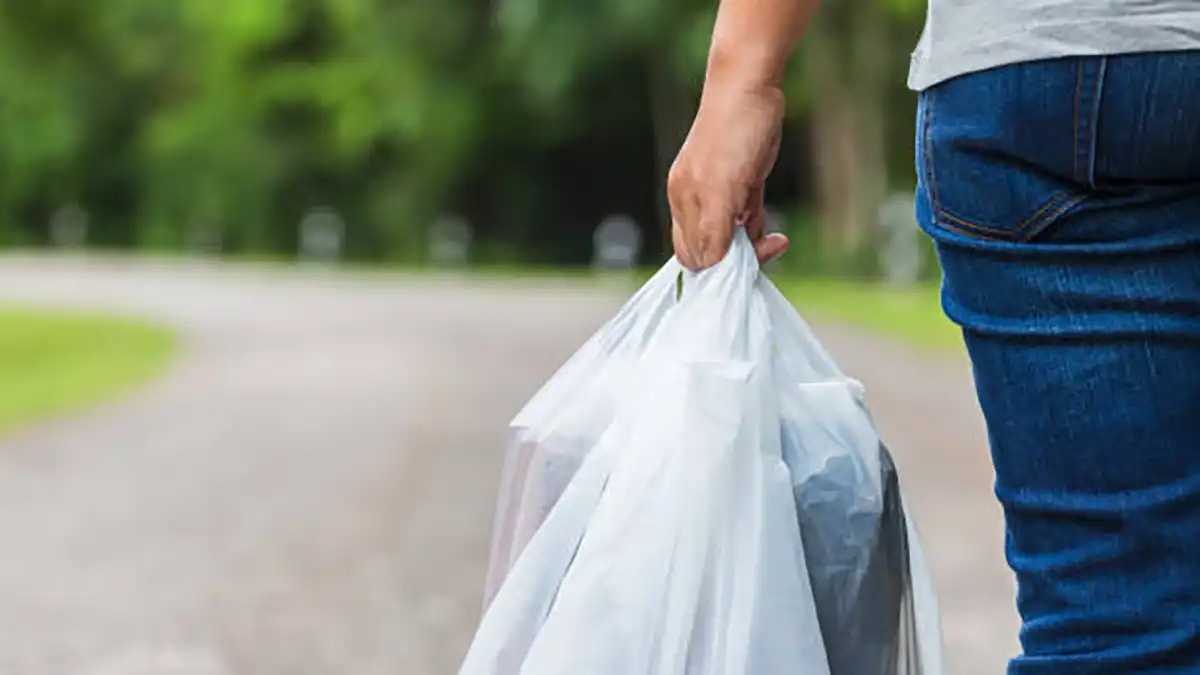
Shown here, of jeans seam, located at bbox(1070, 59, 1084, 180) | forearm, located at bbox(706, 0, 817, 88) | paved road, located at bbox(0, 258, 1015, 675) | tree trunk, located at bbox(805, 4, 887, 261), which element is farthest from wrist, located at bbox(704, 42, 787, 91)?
tree trunk, located at bbox(805, 4, 887, 261)

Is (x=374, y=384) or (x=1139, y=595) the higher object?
(x=1139, y=595)

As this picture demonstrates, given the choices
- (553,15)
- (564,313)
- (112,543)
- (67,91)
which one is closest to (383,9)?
(553,15)

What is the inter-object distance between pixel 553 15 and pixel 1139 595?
2667 cm

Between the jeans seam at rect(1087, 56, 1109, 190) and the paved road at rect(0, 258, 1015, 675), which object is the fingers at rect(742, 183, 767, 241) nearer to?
the jeans seam at rect(1087, 56, 1109, 190)

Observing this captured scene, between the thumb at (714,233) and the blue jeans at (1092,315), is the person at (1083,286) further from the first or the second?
the thumb at (714,233)

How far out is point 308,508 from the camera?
20.7 ft

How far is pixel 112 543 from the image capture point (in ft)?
18.8

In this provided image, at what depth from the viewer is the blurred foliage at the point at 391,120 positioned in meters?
28.1

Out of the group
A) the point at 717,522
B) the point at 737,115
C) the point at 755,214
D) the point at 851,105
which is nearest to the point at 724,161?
the point at 737,115

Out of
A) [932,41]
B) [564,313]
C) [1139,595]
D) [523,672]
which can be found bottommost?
[564,313]

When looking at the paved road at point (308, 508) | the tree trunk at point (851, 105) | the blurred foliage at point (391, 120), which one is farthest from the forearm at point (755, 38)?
the tree trunk at point (851, 105)

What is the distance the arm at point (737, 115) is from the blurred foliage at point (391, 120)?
23.1 metres

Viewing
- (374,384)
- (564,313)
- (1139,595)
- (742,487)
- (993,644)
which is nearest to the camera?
(1139,595)

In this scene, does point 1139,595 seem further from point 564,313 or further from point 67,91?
point 67,91
